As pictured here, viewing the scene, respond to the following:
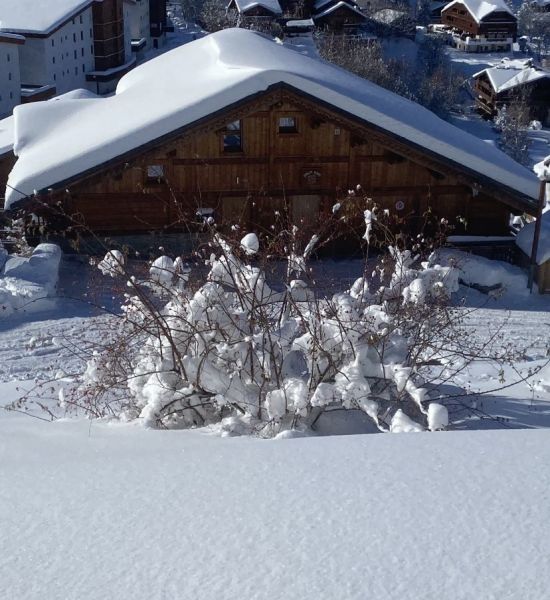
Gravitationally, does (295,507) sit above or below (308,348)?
above

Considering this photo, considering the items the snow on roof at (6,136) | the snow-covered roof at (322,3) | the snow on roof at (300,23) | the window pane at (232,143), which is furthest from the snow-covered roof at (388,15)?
the window pane at (232,143)

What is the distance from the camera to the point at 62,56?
40.7 meters

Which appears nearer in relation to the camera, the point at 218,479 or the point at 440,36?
the point at 218,479

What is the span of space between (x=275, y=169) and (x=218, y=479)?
1317 centimetres

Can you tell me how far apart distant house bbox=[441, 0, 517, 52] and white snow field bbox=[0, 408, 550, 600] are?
61.1 m

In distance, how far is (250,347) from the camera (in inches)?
306

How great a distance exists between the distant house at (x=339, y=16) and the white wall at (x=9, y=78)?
2802 cm

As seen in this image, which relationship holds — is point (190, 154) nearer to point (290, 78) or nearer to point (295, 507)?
point (290, 78)

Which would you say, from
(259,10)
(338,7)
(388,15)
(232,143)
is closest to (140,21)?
(259,10)

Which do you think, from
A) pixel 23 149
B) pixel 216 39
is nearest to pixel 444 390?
pixel 23 149

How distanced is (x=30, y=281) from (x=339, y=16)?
47807 millimetres

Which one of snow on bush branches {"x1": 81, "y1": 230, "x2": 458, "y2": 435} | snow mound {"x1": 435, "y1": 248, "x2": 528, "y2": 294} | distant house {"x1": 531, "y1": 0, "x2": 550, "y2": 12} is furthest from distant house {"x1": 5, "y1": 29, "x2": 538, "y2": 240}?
distant house {"x1": 531, "y1": 0, "x2": 550, "y2": 12}

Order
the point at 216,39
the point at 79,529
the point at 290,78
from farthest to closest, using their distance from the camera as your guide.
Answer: the point at 216,39 < the point at 290,78 < the point at 79,529

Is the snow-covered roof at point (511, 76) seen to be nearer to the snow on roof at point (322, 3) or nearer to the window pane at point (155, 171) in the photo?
the snow on roof at point (322, 3)
